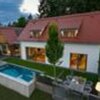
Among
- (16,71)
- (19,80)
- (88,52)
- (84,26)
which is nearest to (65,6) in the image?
(84,26)

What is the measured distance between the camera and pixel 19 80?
16109 millimetres

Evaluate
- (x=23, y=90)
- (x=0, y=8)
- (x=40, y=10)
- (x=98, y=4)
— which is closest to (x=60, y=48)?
(x=23, y=90)

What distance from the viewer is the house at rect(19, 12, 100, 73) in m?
18.9

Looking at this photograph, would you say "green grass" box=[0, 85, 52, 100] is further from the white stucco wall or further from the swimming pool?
the white stucco wall

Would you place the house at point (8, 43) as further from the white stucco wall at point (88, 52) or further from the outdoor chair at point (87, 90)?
the outdoor chair at point (87, 90)

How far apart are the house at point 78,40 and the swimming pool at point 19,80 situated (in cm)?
420

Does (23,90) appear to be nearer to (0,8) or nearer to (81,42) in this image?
(81,42)

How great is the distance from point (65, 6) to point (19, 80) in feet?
79.4

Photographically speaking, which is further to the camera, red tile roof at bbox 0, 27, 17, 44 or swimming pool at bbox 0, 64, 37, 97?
red tile roof at bbox 0, 27, 17, 44

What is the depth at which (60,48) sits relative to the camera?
15.3 m

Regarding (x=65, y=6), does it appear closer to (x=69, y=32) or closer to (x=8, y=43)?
(x=8, y=43)

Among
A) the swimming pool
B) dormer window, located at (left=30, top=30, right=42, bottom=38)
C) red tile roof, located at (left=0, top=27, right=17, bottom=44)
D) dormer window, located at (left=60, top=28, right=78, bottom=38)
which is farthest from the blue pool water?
red tile roof, located at (left=0, top=27, right=17, bottom=44)

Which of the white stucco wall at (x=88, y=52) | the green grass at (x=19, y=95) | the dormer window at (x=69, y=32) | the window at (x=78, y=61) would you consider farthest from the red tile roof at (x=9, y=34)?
the green grass at (x=19, y=95)

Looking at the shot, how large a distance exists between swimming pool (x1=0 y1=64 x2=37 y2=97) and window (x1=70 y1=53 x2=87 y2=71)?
214 inches
